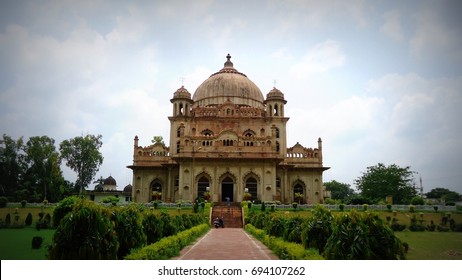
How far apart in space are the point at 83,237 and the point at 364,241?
17.9ft

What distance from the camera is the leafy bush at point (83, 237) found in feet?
24.7

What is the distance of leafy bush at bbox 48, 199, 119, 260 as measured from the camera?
7.52m

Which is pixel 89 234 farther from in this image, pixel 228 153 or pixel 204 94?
pixel 204 94

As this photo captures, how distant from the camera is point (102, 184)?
57.1 m

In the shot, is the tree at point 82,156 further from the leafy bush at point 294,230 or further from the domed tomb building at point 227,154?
the leafy bush at point 294,230

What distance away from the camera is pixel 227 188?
114 feet

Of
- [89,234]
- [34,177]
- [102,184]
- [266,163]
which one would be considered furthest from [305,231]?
[102,184]

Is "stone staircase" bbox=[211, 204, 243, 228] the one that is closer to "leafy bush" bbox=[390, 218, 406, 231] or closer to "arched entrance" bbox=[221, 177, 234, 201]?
"arched entrance" bbox=[221, 177, 234, 201]

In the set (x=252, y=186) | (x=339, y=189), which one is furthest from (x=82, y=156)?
(x=339, y=189)

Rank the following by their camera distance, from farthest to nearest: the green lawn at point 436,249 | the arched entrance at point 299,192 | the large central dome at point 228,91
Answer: the large central dome at point 228,91, the arched entrance at point 299,192, the green lawn at point 436,249

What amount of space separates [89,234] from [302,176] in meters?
32.5

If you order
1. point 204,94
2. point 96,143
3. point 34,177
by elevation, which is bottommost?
point 34,177

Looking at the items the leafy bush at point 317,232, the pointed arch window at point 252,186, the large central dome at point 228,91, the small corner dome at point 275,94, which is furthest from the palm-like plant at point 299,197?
the leafy bush at point 317,232

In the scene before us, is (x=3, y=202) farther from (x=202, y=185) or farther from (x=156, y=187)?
(x=202, y=185)
